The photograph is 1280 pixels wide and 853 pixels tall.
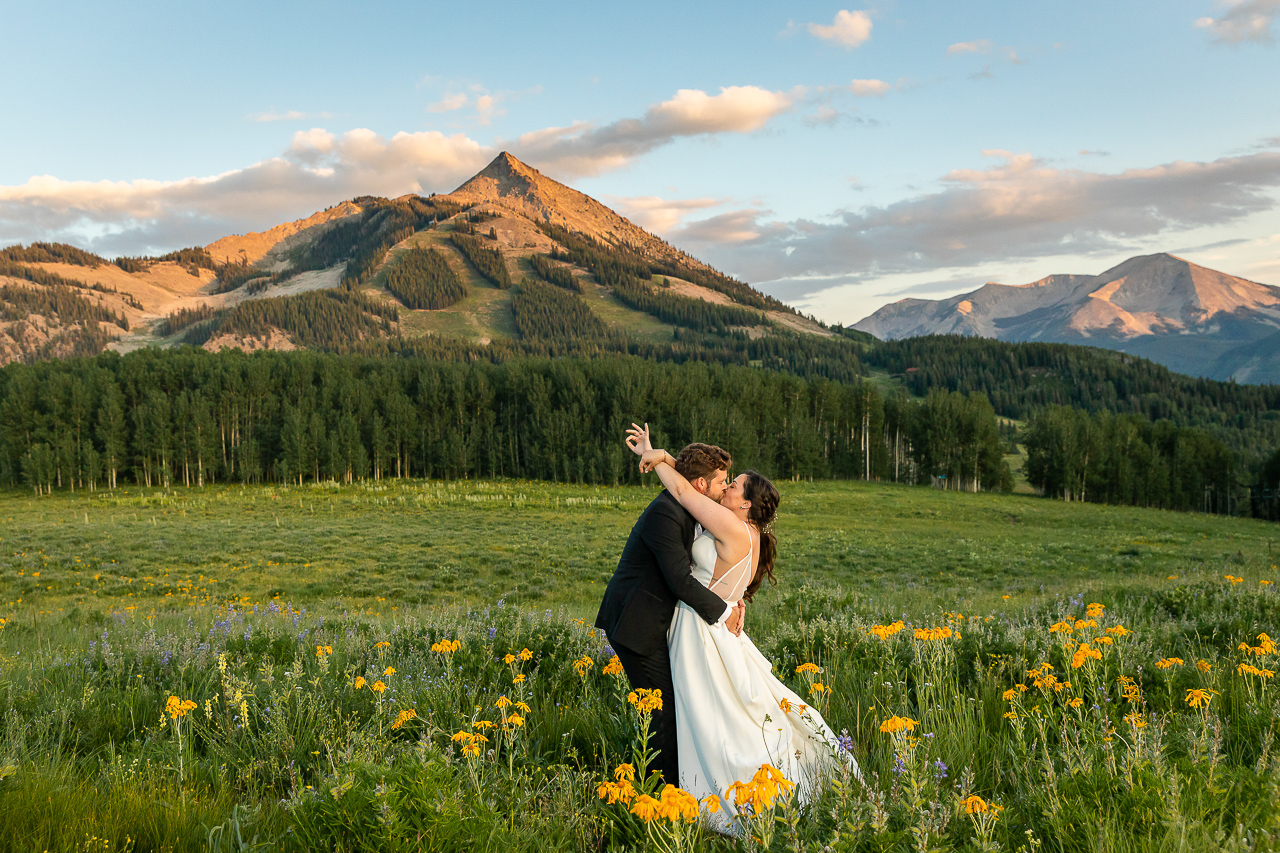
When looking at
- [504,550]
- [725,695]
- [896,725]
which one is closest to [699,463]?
[725,695]

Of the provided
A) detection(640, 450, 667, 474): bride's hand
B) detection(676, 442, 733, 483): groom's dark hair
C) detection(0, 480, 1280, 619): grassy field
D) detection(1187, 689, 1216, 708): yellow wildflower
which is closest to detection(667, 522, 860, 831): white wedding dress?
detection(676, 442, 733, 483): groom's dark hair

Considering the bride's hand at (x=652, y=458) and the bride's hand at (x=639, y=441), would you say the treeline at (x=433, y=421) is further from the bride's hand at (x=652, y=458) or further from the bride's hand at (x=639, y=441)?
the bride's hand at (x=652, y=458)

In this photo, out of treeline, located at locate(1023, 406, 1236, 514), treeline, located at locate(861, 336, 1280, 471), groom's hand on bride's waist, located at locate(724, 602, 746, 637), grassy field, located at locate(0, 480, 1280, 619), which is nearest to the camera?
groom's hand on bride's waist, located at locate(724, 602, 746, 637)

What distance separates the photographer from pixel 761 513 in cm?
479

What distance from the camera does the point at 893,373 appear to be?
191625mm

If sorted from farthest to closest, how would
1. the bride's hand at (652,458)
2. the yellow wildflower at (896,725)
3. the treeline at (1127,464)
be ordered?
the treeline at (1127,464), the bride's hand at (652,458), the yellow wildflower at (896,725)

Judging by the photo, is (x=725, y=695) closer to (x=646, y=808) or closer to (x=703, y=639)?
(x=703, y=639)

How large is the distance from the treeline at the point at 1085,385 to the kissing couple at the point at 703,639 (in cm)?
14302

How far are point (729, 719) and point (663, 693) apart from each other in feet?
1.73

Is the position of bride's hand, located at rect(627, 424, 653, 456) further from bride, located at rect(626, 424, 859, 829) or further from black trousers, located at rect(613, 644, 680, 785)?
black trousers, located at rect(613, 644, 680, 785)

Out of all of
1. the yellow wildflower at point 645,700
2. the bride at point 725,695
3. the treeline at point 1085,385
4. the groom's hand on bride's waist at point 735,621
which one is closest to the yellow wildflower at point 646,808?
the yellow wildflower at point 645,700

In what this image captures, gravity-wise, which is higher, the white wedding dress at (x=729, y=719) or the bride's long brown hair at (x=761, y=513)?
the bride's long brown hair at (x=761, y=513)

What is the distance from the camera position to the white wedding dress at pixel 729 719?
161 inches

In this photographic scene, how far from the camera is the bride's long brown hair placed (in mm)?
4789
